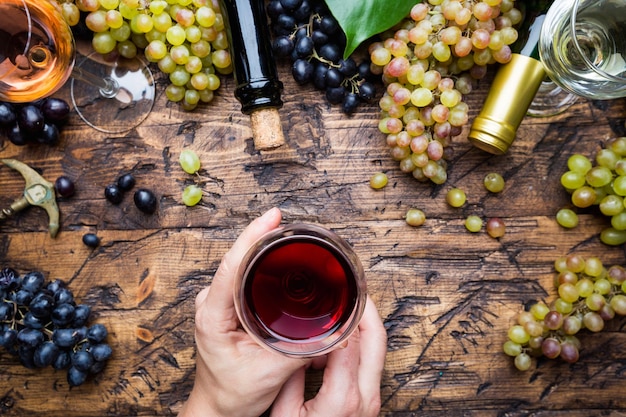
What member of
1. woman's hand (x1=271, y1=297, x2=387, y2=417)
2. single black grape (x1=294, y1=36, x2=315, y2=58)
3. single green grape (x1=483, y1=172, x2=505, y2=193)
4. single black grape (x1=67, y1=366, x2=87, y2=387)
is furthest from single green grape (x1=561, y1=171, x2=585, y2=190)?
single black grape (x1=67, y1=366, x2=87, y2=387)

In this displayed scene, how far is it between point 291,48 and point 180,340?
694 mm

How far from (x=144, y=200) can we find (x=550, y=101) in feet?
3.06

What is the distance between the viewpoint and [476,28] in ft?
3.81

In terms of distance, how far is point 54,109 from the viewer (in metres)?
1.29

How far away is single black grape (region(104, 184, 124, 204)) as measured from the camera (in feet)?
4.29

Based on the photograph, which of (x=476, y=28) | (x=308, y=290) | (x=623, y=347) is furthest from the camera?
(x=623, y=347)

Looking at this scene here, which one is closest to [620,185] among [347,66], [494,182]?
[494,182]

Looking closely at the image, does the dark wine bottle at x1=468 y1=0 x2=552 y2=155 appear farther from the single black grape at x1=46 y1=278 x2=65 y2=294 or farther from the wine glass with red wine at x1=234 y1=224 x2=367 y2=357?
the single black grape at x1=46 y1=278 x2=65 y2=294

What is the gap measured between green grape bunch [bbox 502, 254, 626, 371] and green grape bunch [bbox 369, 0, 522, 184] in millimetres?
370

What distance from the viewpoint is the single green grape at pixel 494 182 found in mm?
1281

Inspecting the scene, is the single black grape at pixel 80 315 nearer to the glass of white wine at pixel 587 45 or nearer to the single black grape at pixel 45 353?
the single black grape at pixel 45 353

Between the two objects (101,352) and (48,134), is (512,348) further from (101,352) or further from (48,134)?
(48,134)

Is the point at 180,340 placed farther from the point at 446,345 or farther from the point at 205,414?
the point at 446,345

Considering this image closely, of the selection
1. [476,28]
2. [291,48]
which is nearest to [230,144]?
[291,48]
